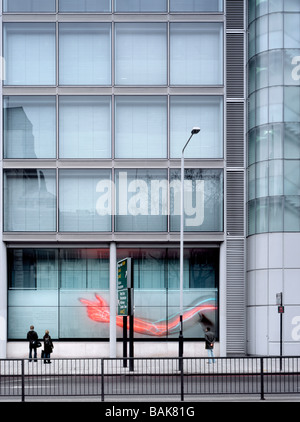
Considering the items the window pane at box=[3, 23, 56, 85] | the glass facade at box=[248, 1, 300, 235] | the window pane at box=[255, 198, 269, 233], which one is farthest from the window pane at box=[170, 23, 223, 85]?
the window pane at box=[255, 198, 269, 233]

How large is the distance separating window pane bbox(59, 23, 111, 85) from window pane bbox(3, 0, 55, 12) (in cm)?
109

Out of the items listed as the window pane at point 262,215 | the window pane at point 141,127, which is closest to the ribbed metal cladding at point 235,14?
the window pane at point 141,127

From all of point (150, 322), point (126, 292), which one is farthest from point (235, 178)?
point (126, 292)

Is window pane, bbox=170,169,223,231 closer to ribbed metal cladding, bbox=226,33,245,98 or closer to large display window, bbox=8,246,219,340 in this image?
large display window, bbox=8,246,219,340

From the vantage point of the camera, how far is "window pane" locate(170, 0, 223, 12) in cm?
2988

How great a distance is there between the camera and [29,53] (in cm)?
2991

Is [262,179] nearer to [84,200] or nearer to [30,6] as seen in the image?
[84,200]

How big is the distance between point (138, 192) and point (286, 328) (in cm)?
914

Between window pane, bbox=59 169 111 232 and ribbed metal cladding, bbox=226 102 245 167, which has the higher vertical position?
ribbed metal cladding, bbox=226 102 245 167

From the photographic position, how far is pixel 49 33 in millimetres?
29953

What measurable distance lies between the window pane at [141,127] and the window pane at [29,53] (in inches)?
148

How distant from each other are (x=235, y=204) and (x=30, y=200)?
31.9 ft

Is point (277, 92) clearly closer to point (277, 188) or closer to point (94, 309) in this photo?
point (277, 188)
